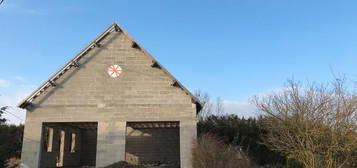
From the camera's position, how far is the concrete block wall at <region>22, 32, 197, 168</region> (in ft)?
48.2

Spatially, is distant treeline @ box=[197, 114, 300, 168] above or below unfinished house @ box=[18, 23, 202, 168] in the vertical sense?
below

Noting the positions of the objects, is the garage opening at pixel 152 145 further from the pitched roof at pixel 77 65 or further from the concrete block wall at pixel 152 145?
the pitched roof at pixel 77 65

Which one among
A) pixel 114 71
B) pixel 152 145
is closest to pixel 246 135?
pixel 152 145

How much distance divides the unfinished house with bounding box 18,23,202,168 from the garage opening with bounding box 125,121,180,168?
5.38 metres

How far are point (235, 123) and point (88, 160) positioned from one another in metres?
11.6

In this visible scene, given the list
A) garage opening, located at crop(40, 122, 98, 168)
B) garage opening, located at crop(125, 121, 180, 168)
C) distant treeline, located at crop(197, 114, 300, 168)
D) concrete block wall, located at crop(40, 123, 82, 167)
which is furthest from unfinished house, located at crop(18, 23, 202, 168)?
distant treeline, located at crop(197, 114, 300, 168)

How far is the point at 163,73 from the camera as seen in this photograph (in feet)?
51.8

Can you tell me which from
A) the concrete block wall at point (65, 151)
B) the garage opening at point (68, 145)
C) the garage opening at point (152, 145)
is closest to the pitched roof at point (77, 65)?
the garage opening at point (68, 145)

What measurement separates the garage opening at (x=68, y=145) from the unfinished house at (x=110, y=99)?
1.89 meters

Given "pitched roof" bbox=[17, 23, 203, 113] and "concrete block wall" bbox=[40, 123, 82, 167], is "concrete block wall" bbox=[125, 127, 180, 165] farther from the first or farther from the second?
"pitched roof" bbox=[17, 23, 203, 113]

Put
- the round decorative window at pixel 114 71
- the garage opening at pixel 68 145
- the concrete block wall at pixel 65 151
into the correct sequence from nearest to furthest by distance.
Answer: the round decorative window at pixel 114 71, the concrete block wall at pixel 65 151, the garage opening at pixel 68 145

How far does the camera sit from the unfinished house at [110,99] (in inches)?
579

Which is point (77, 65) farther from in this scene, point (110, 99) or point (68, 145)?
point (68, 145)

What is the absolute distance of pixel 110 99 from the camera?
50.0 feet
